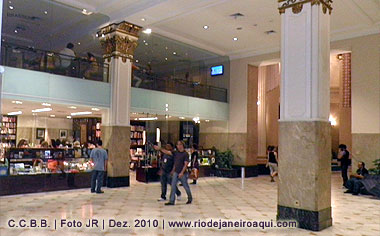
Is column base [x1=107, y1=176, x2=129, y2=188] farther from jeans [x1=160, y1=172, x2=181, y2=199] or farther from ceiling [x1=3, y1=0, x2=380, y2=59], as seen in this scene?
ceiling [x1=3, y1=0, x2=380, y2=59]

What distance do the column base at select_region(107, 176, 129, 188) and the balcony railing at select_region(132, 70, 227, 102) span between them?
3350mm

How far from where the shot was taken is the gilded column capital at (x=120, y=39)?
1174cm

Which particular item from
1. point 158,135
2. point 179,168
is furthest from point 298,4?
point 158,135

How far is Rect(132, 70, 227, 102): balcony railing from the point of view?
12.8 meters

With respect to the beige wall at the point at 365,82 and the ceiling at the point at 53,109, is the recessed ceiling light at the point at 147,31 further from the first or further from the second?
the beige wall at the point at 365,82

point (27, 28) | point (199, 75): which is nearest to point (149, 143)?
point (199, 75)

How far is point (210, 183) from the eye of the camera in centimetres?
1322

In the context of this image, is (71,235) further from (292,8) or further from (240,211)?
(292,8)

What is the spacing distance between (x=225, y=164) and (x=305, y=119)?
9405 millimetres

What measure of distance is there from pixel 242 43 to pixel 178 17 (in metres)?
4.15

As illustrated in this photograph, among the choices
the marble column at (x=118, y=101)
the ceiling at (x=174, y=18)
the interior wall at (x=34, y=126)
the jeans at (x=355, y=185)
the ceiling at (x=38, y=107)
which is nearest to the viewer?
the ceiling at (x=38, y=107)

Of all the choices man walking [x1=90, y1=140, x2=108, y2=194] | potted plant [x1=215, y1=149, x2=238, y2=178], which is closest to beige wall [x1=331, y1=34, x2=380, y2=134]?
potted plant [x1=215, y1=149, x2=238, y2=178]

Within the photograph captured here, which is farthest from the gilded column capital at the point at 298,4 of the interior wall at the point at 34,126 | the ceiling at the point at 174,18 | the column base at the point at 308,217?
the interior wall at the point at 34,126

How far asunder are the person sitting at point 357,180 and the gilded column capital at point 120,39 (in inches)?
332
